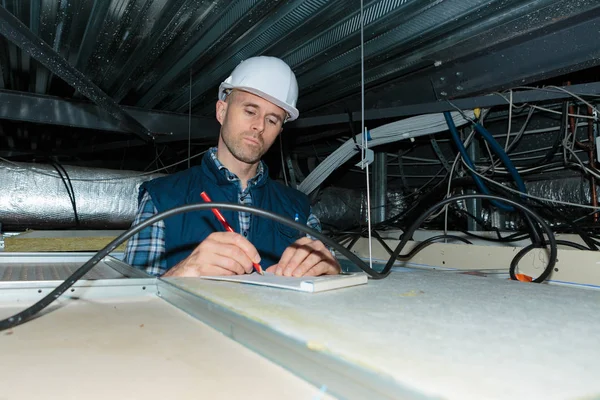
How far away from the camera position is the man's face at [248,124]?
1.32m

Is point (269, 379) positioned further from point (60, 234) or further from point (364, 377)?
point (60, 234)

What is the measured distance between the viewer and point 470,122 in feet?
5.08

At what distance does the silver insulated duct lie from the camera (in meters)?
1.90

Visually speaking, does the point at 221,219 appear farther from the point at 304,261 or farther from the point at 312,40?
the point at 312,40

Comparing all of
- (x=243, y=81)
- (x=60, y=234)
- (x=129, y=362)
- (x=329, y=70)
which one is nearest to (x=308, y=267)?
(x=129, y=362)

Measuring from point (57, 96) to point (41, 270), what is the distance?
4.46ft

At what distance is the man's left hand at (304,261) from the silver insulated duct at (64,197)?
1541 mm

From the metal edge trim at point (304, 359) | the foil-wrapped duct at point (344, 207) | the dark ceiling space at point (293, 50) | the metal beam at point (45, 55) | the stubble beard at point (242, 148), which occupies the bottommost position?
the metal edge trim at point (304, 359)

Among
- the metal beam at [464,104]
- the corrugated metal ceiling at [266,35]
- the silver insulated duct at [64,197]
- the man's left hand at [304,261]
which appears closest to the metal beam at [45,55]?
the corrugated metal ceiling at [266,35]

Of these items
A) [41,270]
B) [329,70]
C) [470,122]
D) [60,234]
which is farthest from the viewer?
[60,234]

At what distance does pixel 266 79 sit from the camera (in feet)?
4.11

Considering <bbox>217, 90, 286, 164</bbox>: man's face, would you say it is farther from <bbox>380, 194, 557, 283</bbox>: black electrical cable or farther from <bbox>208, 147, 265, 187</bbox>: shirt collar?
<bbox>380, 194, 557, 283</bbox>: black electrical cable

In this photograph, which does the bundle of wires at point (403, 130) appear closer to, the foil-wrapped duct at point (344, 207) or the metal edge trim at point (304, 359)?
the foil-wrapped duct at point (344, 207)

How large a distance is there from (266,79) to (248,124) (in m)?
0.15
